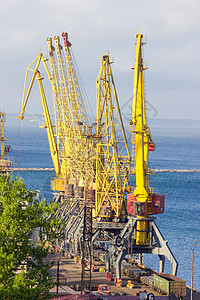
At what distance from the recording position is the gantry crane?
82.8m

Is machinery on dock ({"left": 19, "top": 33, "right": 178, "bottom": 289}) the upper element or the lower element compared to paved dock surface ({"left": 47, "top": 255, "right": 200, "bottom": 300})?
upper

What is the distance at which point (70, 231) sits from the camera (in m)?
99.3

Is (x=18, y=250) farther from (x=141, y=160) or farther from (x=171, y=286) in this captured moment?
(x=141, y=160)

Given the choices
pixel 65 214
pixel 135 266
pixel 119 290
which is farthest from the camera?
pixel 65 214

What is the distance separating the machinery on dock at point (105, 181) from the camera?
83.4 m

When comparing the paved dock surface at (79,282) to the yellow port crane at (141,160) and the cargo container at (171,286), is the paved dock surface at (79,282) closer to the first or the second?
the cargo container at (171,286)

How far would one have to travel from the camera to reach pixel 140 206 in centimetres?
8250

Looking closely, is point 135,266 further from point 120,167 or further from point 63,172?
point 63,172

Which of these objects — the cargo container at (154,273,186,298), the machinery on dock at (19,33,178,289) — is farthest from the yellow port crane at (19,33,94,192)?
the cargo container at (154,273,186,298)

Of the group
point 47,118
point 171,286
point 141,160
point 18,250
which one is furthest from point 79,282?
point 47,118

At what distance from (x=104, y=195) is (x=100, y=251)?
37.9 feet

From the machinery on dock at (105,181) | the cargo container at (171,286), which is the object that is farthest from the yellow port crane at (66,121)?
the cargo container at (171,286)

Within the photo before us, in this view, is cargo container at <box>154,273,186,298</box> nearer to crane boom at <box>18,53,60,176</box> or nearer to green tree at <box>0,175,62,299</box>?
green tree at <box>0,175,62,299</box>

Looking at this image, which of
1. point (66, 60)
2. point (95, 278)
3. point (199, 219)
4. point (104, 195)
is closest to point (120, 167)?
point (104, 195)
